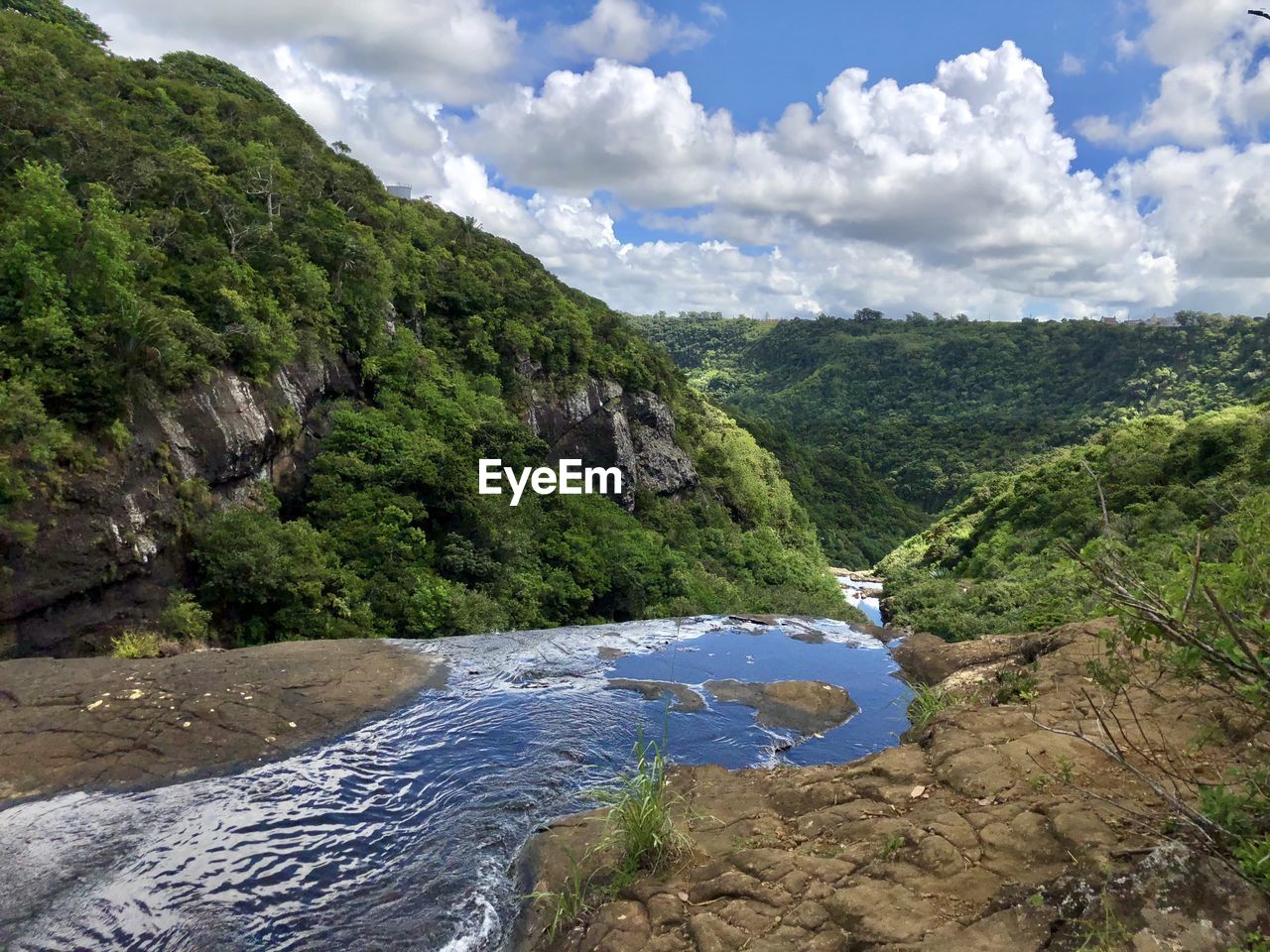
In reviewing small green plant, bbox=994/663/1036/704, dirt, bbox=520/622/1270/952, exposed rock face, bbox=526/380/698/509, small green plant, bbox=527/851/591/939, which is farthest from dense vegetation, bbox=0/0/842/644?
small green plant, bbox=994/663/1036/704

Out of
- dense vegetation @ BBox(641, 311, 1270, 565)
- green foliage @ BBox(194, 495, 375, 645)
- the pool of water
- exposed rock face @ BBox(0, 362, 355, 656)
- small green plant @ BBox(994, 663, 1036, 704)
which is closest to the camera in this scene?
small green plant @ BBox(994, 663, 1036, 704)

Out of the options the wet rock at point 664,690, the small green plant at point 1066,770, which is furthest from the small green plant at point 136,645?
the small green plant at point 1066,770

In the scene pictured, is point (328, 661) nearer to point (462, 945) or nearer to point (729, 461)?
point (462, 945)

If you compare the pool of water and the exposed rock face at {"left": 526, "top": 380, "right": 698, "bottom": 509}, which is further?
the pool of water

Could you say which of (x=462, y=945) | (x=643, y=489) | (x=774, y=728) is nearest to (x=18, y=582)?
(x=462, y=945)

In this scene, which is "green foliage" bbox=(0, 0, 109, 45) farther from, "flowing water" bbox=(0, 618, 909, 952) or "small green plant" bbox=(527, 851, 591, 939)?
"small green plant" bbox=(527, 851, 591, 939)

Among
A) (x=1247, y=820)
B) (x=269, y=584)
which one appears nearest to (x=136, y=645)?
(x=269, y=584)

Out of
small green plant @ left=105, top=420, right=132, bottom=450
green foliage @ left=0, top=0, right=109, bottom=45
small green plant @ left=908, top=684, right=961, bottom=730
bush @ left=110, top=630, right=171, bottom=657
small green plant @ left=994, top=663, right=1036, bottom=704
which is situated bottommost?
bush @ left=110, top=630, right=171, bottom=657
